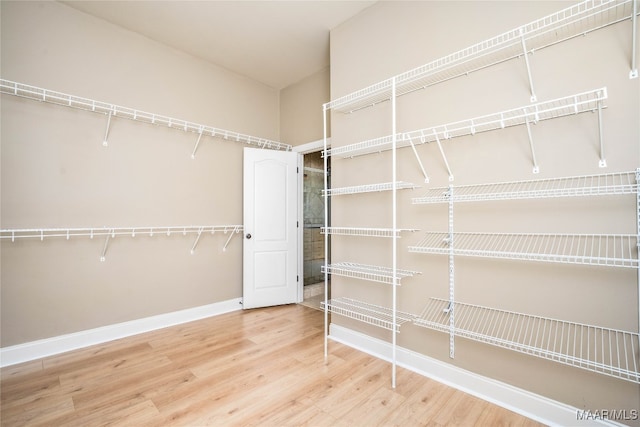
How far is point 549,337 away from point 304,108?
344 cm

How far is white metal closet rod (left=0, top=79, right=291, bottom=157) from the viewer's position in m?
2.36

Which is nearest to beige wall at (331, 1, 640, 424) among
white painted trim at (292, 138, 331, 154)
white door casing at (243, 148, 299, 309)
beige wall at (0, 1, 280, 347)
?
white painted trim at (292, 138, 331, 154)

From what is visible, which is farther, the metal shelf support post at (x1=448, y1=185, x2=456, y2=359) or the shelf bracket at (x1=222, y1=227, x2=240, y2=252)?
the shelf bracket at (x1=222, y1=227, x2=240, y2=252)

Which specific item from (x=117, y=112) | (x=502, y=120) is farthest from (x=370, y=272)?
(x=117, y=112)

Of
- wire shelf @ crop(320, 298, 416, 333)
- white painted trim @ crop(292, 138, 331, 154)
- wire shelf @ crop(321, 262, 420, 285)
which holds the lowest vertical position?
wire shelf @ crop(320, 298, 416, 333)

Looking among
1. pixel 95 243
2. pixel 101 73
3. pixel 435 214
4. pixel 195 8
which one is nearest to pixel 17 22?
pixel 101 73

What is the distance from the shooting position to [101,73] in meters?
2.75

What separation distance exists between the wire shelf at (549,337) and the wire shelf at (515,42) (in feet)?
5.07

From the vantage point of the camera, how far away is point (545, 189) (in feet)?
5.40

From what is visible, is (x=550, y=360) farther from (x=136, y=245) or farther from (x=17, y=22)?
(x=17, y=22)

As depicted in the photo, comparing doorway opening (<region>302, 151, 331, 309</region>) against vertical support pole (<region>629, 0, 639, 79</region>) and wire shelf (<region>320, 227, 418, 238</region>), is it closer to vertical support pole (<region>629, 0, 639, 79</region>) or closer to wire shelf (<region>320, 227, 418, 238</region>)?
wire shelf (<region>320, 227, 418, 238</region>)

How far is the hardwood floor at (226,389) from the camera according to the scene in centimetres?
167

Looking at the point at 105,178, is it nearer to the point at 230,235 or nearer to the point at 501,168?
the point at 230,235

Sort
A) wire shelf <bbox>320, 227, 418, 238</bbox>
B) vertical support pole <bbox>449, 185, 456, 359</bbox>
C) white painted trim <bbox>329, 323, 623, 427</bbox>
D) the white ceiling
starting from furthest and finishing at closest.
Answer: the white ceiling, wire shelf <bbox>320, 227, 418, 238</bbox>, vertical support pole <bbox>449, 185, 456, 359</bbox>, white painted trim <bbox>329, 323, 623, 427</bbox>
